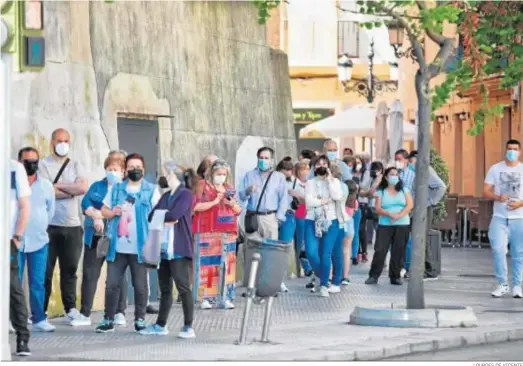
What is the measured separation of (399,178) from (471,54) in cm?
486

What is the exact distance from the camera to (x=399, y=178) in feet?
79.9

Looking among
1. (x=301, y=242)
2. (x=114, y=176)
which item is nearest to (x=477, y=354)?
(x=114, y=176)

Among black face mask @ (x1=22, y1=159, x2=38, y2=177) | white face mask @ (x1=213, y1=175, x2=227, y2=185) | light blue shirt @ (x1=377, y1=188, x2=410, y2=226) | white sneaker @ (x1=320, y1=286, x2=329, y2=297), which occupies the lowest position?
white sneaker @ (x1=320, y1=286, x2=329, y2=297)

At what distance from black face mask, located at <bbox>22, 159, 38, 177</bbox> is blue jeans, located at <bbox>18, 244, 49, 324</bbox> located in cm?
73

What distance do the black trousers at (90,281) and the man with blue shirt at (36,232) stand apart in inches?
37.1

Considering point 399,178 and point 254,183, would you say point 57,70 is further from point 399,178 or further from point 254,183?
point 399,178

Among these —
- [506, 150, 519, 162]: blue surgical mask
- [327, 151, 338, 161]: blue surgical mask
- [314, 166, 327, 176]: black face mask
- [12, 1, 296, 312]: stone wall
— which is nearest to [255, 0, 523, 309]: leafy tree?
[506, 150, 519, 162]: blue surgical mask

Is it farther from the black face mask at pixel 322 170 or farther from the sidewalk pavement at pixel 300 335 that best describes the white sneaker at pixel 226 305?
the black face mask at pixel 322 170

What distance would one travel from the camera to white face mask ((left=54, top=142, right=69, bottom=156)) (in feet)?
57.9

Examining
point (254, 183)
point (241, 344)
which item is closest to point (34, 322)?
point (241, 344)

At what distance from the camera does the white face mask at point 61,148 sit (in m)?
17.7

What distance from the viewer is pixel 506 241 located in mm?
22156

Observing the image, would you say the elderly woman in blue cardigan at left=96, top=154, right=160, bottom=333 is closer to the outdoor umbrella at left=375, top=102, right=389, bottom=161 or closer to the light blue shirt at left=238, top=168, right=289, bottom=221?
the light blue shirt at left=238, top=168, right=289, bottom=221

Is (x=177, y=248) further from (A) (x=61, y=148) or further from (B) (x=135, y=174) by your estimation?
(A) (x=61, y=148)
